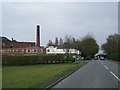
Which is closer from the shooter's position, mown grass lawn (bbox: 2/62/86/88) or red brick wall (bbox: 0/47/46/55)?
mown grass lawn (bbox: 2/62/86/88)

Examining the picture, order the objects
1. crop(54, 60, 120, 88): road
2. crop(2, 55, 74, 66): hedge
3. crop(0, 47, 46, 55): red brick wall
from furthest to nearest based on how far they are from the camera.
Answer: crop(0, 47, 46, 55): red brick wall → crop(2, 55, 74, 66): hedge → crop(54, 60, 120, 88): road

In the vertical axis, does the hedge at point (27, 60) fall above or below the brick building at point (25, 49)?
below

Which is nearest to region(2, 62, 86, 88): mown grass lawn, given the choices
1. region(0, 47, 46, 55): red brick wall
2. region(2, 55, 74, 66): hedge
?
region(2, 55, 74, 66): hedge

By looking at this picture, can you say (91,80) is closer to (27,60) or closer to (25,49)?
(27,60)

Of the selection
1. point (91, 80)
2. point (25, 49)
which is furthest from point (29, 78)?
point (25, 49)

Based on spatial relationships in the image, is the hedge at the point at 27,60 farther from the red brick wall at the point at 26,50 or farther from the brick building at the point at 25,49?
the red brick wall at the point at 26,50

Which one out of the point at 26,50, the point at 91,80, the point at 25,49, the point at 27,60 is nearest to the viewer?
the point at 91,80

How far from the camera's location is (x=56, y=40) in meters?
163

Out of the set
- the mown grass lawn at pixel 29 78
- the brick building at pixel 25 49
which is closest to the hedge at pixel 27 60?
the mown grass lawn at pixel 29 78

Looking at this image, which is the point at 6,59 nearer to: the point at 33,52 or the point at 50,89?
the point at 50,89

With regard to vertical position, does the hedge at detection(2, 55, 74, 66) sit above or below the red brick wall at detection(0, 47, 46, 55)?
below

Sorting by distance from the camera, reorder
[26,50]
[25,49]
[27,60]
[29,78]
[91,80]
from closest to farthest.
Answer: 1. [91,80]
2. [29,78]
3. [27,60]
4. [26,50]
5. [25,49]

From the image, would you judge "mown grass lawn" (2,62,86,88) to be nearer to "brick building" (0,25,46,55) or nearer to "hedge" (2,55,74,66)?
"hedge" (2,55,74,66)

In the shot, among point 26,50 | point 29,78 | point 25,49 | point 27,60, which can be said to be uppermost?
point 25,49
